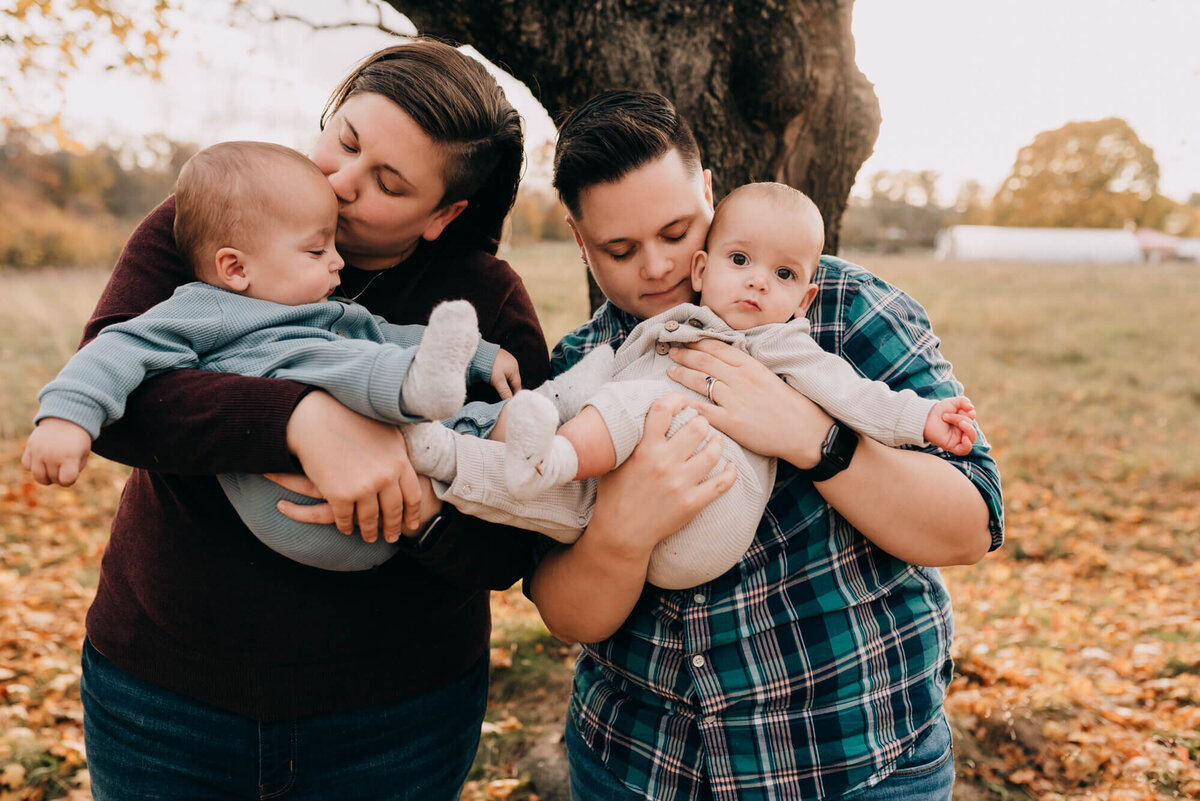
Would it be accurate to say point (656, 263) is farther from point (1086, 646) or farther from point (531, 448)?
point (1086, 646)

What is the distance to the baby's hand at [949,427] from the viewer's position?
1563mm

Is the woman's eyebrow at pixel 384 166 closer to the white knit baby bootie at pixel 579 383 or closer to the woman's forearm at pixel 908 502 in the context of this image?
the white knit baby bootie at pixel 579 383

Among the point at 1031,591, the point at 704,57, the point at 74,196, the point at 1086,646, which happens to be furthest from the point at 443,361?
the point at 74,196

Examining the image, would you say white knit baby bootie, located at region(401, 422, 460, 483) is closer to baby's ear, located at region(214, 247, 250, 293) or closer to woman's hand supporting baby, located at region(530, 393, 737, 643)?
woman's hand supporting baby, located at region(530, 393, 737, 643)

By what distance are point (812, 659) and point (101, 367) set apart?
147 centimetres

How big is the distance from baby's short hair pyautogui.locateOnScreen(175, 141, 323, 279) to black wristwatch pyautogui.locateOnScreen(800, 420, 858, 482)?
121 cm

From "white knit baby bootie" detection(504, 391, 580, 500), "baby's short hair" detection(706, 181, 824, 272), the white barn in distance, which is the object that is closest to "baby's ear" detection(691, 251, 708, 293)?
"baby's short hair" detection(706, 181, 824, 272)

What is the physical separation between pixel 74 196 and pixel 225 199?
24076mm

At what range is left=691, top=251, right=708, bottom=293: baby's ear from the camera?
6.15ft

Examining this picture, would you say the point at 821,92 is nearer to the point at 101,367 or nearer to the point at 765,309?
the point at 765,309

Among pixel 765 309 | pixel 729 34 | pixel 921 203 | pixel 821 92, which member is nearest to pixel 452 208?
pixel 765 309

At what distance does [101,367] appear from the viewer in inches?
56.7

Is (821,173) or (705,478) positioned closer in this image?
(705,478)

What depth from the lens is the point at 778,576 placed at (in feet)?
5.50
